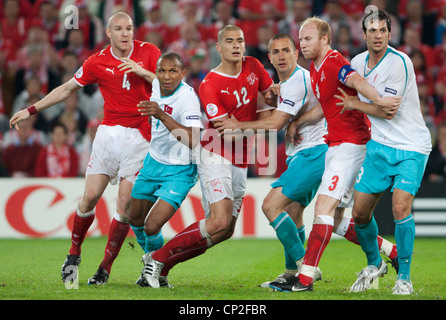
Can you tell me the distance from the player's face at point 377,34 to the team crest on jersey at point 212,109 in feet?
5.17

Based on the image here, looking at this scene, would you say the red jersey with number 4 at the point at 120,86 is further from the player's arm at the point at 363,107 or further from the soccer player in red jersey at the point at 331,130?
the player's arm at the point at 363,107

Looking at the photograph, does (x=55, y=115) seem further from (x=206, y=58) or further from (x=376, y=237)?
(x=376, y=237)

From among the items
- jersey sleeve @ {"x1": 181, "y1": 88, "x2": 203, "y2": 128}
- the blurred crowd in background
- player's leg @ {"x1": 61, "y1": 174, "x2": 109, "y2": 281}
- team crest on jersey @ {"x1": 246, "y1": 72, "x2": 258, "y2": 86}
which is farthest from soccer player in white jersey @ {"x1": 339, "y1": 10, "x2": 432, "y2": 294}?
the blurred crowd in background

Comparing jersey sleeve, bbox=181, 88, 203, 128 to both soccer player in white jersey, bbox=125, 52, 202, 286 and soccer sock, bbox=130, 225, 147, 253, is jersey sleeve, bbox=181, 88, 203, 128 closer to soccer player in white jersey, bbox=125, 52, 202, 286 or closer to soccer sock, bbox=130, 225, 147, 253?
soccer player in white jersey, bbox=125, 52, 202, 286

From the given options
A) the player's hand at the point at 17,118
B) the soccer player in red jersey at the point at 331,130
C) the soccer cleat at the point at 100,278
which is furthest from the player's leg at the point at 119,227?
the soccer player in red jersey at the point at 331,130

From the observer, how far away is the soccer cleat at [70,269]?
6840mm

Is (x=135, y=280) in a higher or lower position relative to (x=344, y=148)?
lower

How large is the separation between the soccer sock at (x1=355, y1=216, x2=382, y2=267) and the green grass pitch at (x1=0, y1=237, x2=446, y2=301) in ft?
0.85

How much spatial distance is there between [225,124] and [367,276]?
2011 millimetres

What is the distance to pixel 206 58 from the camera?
46.4ft

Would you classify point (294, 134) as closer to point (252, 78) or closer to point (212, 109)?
point (252, 78)

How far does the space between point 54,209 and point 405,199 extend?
7.19 metres

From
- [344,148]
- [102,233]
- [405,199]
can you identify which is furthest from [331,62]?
[102,233]

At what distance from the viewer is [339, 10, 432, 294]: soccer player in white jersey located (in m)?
6.30
